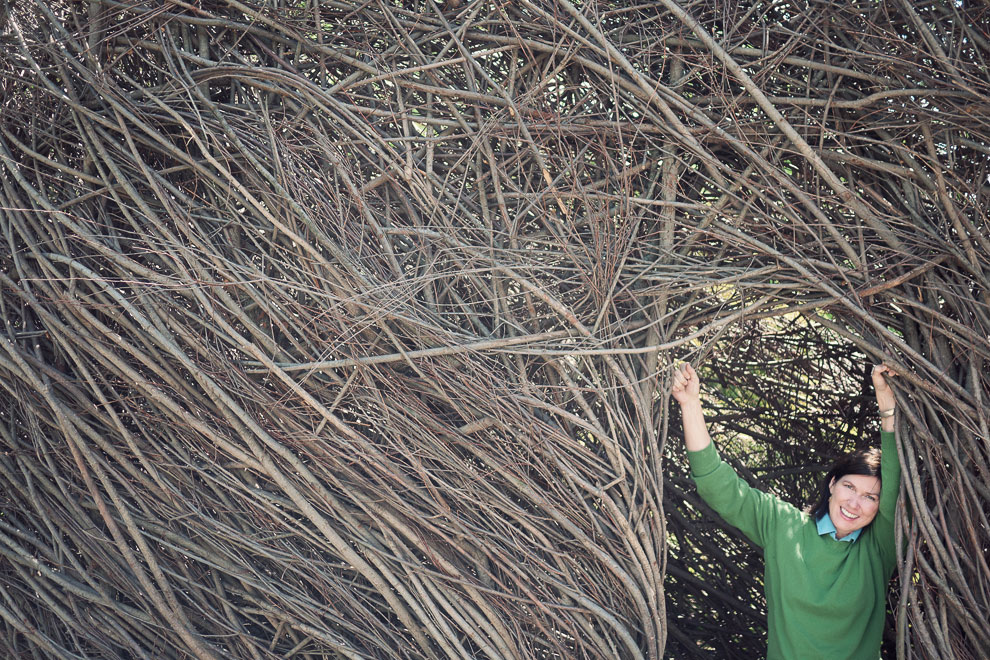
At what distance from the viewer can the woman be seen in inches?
85.7

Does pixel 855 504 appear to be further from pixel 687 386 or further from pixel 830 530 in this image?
pixel 687 386

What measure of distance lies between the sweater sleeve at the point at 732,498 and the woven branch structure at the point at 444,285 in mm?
145

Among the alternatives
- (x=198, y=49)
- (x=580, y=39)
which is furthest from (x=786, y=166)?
(x=198, y=49)

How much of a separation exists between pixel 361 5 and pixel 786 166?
1280 millimetres

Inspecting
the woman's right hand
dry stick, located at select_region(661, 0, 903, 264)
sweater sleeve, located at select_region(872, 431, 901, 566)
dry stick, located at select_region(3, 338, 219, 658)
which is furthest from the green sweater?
dry stick, located at select_region(3, 338, 219, 658)

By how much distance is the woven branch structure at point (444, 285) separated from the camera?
2090 mm

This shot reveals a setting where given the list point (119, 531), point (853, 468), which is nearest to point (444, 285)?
point (119, 531)

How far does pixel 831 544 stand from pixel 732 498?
29cm

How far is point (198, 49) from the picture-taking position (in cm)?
229

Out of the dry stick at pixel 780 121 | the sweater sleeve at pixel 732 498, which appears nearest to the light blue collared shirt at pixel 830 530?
the sweater sleeve at pixel 732 498

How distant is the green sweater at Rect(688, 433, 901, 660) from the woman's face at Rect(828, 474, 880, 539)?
1.2 inches

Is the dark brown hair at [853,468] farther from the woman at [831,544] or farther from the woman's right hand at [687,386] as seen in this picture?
the woman's right hand at [687,386]

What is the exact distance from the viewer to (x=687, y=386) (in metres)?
2.22

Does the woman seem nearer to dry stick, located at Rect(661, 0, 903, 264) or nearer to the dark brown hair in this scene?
the dark brown hair
